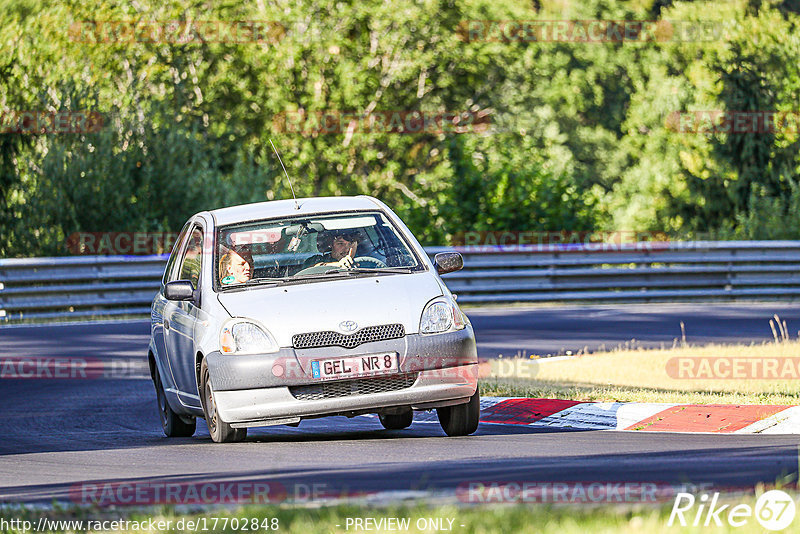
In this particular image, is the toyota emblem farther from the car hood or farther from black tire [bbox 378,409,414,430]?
black tire [bbox 378,409,414,430]

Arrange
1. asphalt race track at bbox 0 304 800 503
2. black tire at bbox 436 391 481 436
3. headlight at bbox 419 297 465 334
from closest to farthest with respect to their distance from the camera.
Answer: asphalt race track at bbox 0 304 800 503 < headlight at bbox 419 297 465 334 < black tire at bbox 436 391 481 436

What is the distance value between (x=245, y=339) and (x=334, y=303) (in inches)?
24.2

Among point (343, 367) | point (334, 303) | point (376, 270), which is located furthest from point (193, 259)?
point (343, 367)

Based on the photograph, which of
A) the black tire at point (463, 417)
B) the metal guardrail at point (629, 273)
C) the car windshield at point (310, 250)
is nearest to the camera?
the black tire at point (463, 417)

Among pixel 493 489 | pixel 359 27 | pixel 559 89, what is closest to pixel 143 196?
pixel 359 27

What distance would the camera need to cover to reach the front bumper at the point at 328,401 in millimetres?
8828

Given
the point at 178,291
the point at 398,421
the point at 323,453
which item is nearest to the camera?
the point at 323,453

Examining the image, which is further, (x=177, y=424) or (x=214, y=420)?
(x=177, y=424)

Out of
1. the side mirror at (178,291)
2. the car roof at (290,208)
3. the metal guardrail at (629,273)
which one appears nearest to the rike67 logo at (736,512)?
the side mirror at (178,291)

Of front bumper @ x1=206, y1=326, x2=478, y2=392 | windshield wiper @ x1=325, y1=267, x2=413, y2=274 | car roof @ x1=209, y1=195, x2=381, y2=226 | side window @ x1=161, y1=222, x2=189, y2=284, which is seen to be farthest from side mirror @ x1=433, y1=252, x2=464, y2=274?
side window @ x1=161, y1=222, x2=189, y2=284

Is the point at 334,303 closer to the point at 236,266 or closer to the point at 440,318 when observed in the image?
the point at 440,318

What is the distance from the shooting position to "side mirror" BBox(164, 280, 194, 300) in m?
9.69

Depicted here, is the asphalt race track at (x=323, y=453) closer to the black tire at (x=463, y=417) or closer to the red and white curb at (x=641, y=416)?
the black tire at (x=463, y=417)

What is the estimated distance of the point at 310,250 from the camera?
9.87 meters
